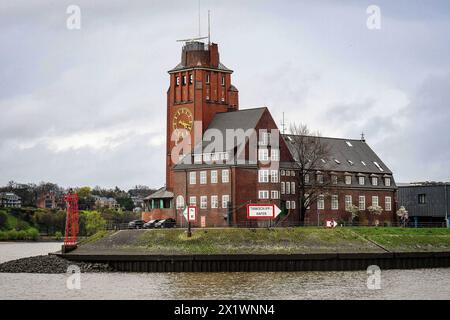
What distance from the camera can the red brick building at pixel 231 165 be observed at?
10006 cm

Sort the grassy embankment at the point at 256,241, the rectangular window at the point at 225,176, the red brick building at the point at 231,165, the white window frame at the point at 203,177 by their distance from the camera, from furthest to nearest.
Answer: the white window frame at the point at 203,177, the red brick building at the point at 231,165, the rectangular window at the point at 225,176, the grassy embankment at the point at 256,241

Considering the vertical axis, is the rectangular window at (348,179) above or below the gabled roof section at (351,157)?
below

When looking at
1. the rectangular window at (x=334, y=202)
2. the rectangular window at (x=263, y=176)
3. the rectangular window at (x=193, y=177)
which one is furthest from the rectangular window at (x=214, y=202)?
the rectangular window at (x=334, y=202)

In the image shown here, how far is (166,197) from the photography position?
108562mm

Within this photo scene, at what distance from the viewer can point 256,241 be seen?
85.7 metres

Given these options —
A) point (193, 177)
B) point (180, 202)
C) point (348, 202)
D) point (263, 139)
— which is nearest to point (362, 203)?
point (348, 202)

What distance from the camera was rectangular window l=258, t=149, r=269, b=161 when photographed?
101 m

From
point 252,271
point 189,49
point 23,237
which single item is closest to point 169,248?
point 252,271

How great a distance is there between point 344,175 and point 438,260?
26187 mm

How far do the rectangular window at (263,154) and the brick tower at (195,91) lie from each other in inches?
363

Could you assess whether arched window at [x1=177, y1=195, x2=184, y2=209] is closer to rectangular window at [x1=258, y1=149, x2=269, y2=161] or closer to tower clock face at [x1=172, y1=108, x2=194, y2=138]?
tower clock face at [x1=172, y1=108, x2=194, y2=138]

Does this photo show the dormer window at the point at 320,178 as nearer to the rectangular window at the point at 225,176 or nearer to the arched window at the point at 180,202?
the rectangular window at the point at 225,176
